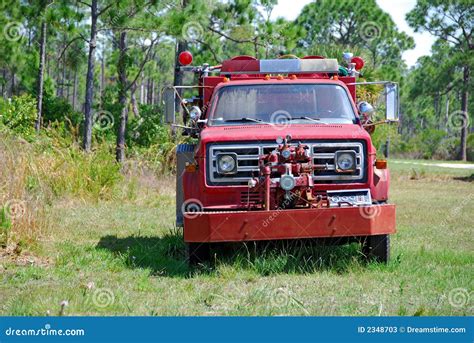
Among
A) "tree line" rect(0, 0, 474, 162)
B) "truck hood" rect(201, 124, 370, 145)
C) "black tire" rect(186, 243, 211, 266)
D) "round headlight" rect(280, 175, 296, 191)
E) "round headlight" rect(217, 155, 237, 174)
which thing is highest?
"tree line" rect(0, 0, 474, 162)

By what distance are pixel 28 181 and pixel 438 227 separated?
6.49 m

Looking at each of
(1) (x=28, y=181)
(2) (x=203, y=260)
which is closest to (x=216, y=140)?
(2) (x=203, y=260)

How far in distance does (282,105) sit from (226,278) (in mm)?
2328

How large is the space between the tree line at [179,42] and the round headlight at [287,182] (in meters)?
3.21

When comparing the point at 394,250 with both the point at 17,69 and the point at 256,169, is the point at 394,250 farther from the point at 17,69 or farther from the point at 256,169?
the point at 17,69

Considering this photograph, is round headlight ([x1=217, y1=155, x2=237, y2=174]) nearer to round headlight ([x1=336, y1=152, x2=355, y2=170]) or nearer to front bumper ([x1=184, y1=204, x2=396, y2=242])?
front bumper ([x1=184, y1=204, x2=396, y2=242])

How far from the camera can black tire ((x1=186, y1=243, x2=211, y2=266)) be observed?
8367 mm

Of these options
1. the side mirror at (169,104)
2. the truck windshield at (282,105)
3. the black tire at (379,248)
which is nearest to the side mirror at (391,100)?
the truck windshield at (282,105)

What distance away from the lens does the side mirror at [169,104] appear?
9316 millimetres

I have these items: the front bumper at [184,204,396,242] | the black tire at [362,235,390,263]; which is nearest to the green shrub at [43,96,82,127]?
the black tire at [362,235,390,263]

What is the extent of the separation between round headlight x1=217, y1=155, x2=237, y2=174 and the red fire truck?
0.03 ft

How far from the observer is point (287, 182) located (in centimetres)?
776

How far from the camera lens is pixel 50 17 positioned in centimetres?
1917

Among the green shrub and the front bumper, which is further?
the green shrub
